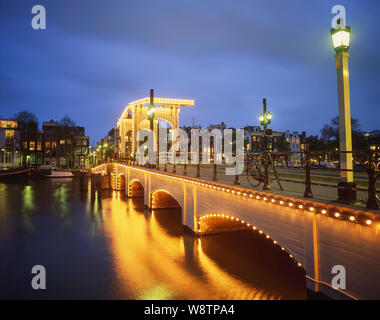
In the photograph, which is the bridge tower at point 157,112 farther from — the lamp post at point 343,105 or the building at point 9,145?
the building at point 9,145

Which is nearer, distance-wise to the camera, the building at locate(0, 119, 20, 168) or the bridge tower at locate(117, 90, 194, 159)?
the bridge tower at locate(117, 90, 194, 159)

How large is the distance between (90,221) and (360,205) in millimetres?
16526

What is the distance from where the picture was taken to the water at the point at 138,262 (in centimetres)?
791

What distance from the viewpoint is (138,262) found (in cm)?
1044

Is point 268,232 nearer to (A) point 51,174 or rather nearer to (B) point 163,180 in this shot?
(B) point 163,180

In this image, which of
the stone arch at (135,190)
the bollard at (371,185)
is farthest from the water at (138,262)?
the stone arch at (135,190)

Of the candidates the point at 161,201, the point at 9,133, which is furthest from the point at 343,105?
the point at 9,133

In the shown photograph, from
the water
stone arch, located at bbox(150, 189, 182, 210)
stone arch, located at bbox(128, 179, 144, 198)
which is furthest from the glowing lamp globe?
stone arch, located at bbox(128, 179, 144, 198)

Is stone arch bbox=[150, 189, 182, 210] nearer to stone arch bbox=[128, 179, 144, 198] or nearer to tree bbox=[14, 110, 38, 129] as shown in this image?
stone arch bbox=[128, 179, 144, 198]

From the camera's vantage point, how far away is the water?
7910 mm

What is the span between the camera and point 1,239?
1360 centimetres

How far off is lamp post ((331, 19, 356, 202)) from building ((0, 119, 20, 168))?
69393mm

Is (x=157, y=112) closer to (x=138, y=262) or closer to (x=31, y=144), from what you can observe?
(x=138, y=262)
